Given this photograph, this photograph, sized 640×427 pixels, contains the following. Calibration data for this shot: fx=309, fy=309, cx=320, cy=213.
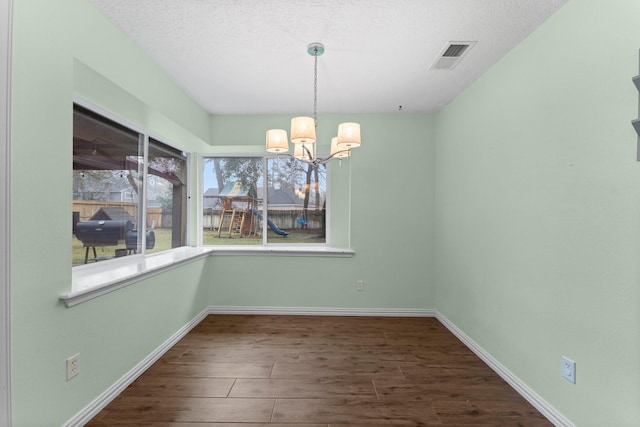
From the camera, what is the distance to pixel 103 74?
1.99 meters

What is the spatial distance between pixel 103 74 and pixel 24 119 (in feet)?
2.26

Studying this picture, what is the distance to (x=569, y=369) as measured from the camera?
1.78 metres

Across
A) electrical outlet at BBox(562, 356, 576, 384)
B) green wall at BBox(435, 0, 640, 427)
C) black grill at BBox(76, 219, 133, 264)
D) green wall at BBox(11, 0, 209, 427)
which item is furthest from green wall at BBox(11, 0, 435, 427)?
electrical outlet at BBox(562, 356, 576, 384)

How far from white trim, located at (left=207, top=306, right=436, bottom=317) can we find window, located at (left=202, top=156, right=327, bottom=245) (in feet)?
2.78

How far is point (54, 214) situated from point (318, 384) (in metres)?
1.97

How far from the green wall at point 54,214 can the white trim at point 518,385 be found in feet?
9.18

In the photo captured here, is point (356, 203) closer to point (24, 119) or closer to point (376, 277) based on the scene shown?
point (376, 277)

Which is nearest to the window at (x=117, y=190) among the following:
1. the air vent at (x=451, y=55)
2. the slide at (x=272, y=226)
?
the slide at (x=272, y=226)

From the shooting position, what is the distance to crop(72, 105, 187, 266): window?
2.29 metres

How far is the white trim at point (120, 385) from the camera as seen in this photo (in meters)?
1.81

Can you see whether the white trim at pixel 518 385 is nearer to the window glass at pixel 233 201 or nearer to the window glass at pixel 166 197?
the window glass at pixel 233 201

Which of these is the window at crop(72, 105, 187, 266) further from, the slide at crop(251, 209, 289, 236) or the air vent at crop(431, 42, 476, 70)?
the air vent at crop(431, 42, 476, 70)

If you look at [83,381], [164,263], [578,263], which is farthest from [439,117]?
[83,381]

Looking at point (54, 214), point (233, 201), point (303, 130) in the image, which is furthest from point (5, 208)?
point (233, 201)
